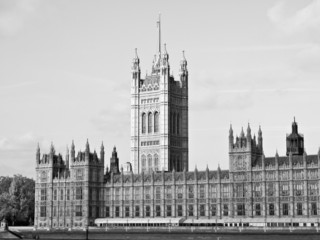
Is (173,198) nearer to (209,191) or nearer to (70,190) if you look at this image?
(209,191)

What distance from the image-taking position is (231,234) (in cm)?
13700

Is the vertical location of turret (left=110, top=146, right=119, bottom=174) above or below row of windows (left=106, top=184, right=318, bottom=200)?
above

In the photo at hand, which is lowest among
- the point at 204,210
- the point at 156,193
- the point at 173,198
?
the point at 204,210

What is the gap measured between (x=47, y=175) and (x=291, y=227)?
64810 mm

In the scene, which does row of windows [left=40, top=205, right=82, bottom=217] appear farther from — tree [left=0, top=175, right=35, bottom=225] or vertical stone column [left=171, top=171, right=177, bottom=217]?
vertical stone column [left=171, top=171, right=177, bottom=217]

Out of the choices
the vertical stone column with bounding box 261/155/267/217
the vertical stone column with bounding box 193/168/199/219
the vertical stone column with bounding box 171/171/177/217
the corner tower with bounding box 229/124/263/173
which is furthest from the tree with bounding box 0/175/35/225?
the vertical stone column with bounding box 261/155/267/217

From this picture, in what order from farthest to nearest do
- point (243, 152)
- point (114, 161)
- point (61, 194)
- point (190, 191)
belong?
point (114, 161) → point (61, 194) → point (190, 191) → point (243, 152)

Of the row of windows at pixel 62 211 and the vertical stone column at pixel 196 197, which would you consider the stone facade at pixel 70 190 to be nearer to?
the row of windows at pixel 62 211

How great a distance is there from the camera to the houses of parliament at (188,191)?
159875 mm

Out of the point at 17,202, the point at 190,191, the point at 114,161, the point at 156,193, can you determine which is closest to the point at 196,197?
the point at 190,191

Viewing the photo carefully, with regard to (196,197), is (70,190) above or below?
above

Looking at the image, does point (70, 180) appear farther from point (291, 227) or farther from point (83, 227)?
point (291, 227)

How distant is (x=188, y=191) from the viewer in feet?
567

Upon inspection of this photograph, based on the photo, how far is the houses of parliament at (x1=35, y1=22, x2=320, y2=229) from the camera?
160m
